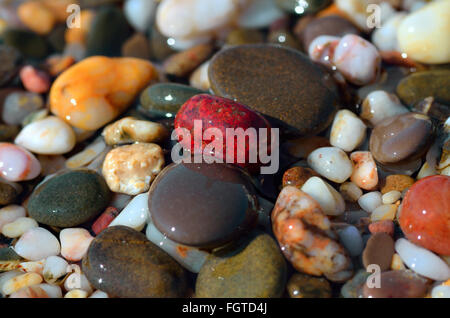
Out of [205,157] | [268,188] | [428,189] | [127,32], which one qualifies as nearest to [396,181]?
[428,189]

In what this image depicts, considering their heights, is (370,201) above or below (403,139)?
below

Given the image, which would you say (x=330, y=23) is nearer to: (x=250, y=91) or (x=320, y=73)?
(x=320, y=73)

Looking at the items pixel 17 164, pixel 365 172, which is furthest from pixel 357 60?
pixel 17 164

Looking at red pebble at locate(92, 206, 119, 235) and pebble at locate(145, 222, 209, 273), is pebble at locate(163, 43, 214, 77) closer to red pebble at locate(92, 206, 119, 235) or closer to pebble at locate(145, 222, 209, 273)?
red pebble at locate(92, 206, 119, 235)

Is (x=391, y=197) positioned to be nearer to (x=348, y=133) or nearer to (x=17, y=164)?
(x=348, y=133)

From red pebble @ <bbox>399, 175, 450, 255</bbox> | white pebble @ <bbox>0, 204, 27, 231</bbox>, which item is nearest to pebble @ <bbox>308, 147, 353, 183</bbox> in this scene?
red pebble @ <bbox>399, 175, 450, 255</bbox>

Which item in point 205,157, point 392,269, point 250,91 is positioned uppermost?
point 250,91
